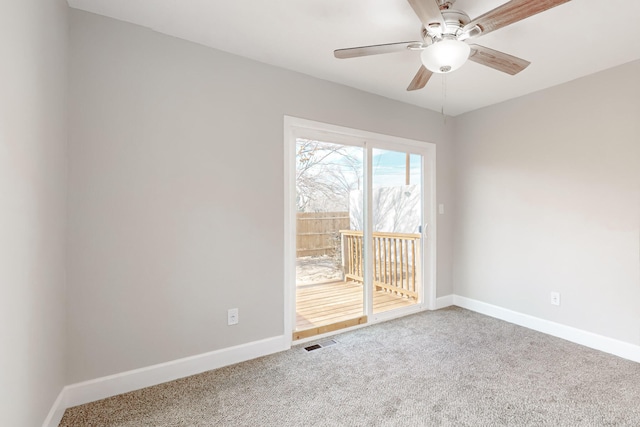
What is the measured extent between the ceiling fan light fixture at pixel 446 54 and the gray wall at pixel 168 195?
1.31 m

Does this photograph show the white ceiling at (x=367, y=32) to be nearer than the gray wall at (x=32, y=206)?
No

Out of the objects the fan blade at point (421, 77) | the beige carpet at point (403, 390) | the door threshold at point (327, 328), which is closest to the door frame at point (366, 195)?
the door threshold at point (327, 328)

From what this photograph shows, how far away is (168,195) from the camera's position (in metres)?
2.14

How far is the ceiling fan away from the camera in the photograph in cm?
138

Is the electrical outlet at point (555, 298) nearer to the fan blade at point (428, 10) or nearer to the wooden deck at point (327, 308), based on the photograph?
the wooden deck at point (327, 308)

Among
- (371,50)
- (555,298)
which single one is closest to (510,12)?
(371,50)

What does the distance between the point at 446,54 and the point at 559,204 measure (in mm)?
2222

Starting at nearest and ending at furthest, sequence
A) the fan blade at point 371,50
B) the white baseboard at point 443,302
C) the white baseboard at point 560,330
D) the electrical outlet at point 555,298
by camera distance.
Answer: the fan blade at point 371,50 < the white baseboard at point 560,330 < the electrical outlet at point 555,298 < the white baseboard at point 443,302

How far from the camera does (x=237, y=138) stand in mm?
2402

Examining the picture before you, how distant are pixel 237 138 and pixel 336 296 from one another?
5.85 feet

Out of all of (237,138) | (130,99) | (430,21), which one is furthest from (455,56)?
(130,99)

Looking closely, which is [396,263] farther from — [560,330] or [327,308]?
[560,330]

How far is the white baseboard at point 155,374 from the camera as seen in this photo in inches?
72.2

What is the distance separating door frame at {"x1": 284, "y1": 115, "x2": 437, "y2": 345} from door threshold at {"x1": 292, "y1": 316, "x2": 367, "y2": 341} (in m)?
0.04
